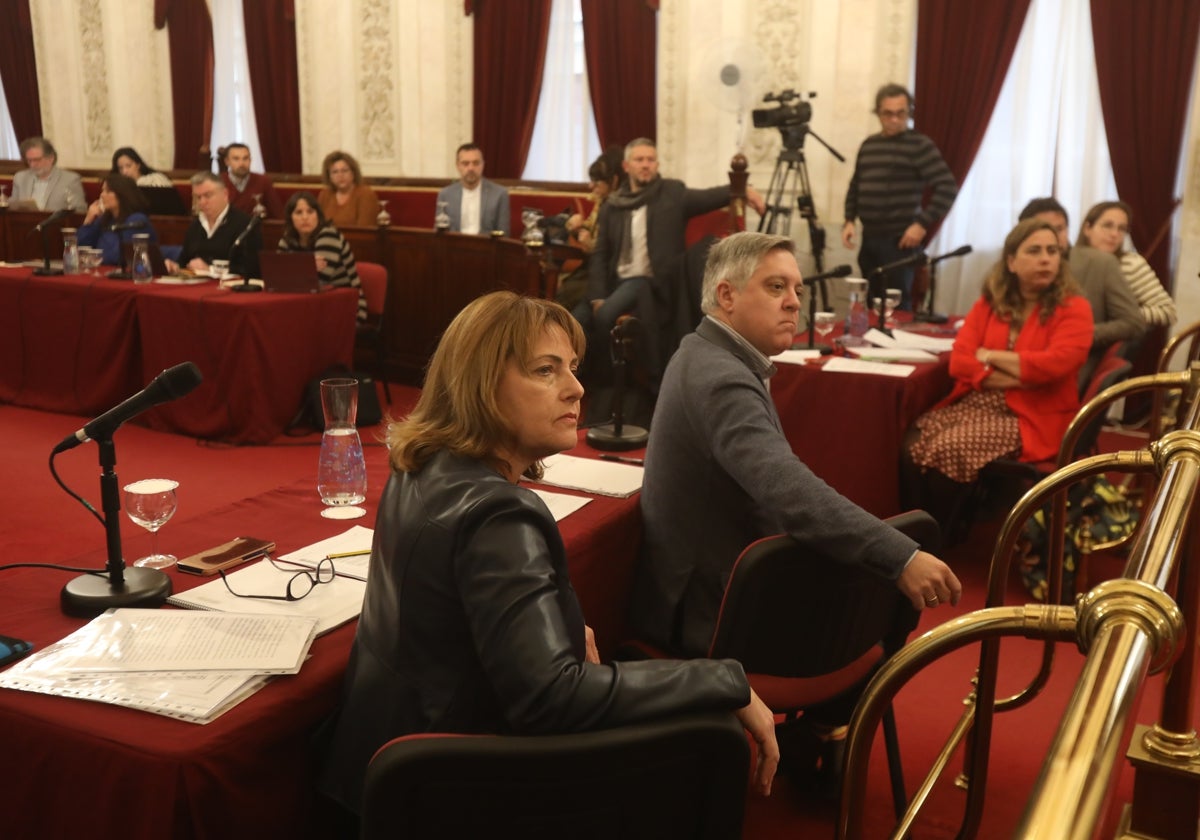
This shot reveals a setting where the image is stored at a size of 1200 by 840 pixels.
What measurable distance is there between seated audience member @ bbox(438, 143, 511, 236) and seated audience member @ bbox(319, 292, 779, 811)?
5.73 meters

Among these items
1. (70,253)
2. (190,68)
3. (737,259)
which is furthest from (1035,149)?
(190,68)

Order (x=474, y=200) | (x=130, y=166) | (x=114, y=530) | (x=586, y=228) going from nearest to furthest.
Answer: (x=114, y=530)
(x=586, y=228)
(x=474, y=200)
(x=130, y=166)

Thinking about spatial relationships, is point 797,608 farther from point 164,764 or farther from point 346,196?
point 346,196

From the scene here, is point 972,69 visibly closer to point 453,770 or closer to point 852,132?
point 852,132

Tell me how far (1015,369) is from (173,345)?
3.74 metres

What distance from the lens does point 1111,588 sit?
748 mm

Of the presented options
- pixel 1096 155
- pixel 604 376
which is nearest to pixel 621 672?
pixel 604 376

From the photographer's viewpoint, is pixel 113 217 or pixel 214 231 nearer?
pixel 214 231

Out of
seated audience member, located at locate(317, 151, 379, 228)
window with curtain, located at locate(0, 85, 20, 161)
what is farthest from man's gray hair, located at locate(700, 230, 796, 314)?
window with curtain, located at locate(0, 85, 20, 161)

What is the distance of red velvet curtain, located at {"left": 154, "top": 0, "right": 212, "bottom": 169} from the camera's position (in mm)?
10000

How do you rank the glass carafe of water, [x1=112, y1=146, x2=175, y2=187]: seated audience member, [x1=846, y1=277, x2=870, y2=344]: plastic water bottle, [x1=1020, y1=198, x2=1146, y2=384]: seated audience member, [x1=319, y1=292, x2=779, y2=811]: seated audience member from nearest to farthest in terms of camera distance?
[x1=319, y1=292, x2=779, y2=811]: seated audience member < the glass carafe of water < [x1=1020, y1=198, x2=1146, y2=384]: seated audience member < [x1=846, y1=277, x2=870, y2=344]: plastic water bottle < [x1=112, y1=146, x2=175, y2=187]: seated audience member

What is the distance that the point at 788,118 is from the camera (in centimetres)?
619

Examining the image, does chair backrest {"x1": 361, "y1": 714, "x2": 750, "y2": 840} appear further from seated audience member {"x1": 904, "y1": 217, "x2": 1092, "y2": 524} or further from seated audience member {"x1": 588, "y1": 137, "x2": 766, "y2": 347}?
seated audience member {"x1": 588, "y1": 137, "x2": 766, "y2": 347}

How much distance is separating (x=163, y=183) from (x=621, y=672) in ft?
25.9
